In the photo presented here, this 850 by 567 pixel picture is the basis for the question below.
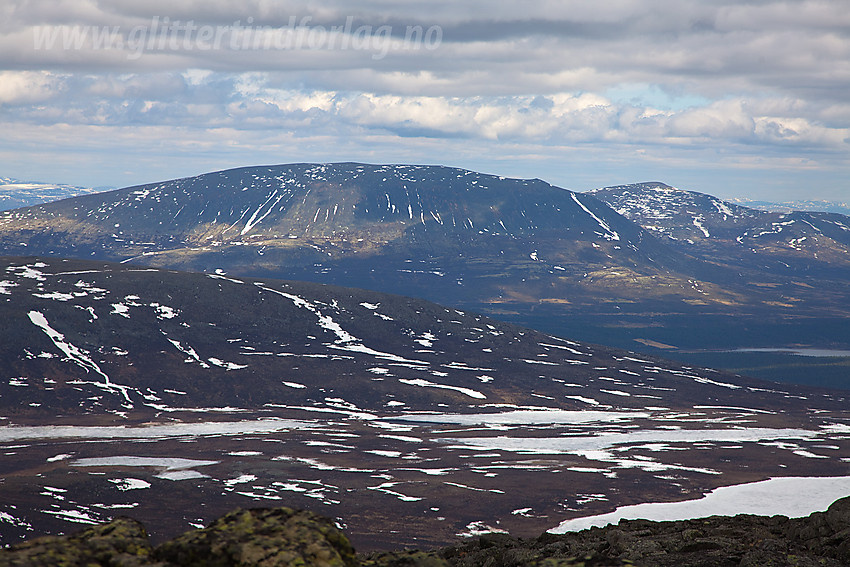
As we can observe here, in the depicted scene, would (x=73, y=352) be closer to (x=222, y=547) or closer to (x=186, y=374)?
(x=186, y=374)

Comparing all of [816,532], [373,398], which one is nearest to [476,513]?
[816,532]

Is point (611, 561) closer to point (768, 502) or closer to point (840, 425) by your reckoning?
point (768, 502)

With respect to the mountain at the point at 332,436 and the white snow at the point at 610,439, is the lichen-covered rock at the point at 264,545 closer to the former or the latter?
the mountain at the point at 332,436

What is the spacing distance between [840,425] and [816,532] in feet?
522

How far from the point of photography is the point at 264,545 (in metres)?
16.7

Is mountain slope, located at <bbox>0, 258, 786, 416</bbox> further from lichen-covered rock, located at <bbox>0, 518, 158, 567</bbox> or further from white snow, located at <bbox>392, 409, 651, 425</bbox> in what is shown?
lichen-covered rock, located at <bbox>0, 518, 158, 567</bbox>

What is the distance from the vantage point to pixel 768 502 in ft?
313

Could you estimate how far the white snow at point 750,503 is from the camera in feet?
281

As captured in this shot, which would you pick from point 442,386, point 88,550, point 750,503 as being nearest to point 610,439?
point 750,503

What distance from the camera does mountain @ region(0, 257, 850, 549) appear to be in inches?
3400

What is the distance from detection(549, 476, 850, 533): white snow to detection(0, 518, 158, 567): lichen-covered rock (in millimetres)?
67523

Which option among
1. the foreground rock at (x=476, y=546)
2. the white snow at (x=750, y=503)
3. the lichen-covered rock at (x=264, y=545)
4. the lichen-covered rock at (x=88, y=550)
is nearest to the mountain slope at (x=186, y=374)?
the white snow at (x=750, y=503)

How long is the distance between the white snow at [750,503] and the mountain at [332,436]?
3.10 meters

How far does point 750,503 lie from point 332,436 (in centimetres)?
6957
